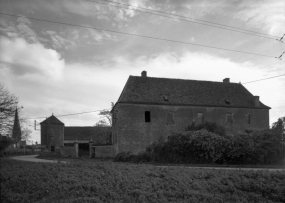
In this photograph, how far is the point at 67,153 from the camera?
43.2 m

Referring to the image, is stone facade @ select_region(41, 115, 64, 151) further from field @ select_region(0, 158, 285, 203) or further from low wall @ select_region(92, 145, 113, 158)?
field @ select_region(0, 158, 285, 203)

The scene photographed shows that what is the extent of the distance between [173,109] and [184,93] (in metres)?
3.38

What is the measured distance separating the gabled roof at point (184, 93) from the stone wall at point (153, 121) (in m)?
0.78

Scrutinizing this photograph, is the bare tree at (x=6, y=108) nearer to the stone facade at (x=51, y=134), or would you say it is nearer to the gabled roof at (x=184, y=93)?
the gabled roof at (x=184, y=93)

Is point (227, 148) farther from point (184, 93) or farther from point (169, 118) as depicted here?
point (184, 93)

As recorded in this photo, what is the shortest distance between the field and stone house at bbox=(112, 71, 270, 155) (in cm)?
1937

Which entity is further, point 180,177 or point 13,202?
point 180,177

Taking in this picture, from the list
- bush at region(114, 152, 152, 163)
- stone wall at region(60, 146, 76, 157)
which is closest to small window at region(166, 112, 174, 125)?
bush at region(114, 152, 152, 163)

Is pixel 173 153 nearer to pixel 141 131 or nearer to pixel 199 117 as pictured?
pixel 141 131

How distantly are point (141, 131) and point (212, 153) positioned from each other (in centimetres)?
1267

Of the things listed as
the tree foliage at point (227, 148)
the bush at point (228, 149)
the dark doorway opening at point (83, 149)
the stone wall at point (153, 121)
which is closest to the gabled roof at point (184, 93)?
the stone wall at point (153, 121)

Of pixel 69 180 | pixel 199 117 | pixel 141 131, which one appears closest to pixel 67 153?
pixel 141 131

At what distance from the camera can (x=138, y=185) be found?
1257 cm

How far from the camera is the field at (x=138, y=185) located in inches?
425
